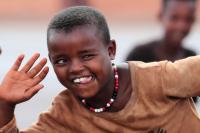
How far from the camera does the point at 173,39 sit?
6820 mm

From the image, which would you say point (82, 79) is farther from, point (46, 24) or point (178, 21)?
point (46, 24)

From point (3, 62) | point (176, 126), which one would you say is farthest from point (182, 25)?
point (3, 62)

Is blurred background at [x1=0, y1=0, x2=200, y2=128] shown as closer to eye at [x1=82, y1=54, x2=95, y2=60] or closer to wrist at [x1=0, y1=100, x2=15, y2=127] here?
wrist at [x1=0, y1=100, x2=15, y2=127]

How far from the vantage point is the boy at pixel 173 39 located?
672cm

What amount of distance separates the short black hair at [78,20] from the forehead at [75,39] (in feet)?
0.09

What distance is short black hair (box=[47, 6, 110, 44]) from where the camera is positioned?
14.7 ft

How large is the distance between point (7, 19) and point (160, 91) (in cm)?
1412

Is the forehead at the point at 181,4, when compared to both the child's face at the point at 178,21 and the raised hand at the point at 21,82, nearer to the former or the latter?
the child's face at the point at 178,21

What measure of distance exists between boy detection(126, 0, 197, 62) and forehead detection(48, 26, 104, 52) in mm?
2210

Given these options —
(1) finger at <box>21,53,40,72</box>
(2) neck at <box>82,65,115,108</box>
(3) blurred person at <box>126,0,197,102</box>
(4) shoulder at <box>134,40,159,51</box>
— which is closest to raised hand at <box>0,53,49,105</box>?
(1) finger at <box>21,53,40,72</box>

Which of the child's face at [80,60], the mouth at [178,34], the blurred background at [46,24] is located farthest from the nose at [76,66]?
the blurred background at [46,24]

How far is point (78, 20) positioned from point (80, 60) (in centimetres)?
22

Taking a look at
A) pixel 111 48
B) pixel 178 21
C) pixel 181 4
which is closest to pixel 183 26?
pixel 178 21

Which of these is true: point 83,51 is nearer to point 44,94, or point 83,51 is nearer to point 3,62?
point 44,94
